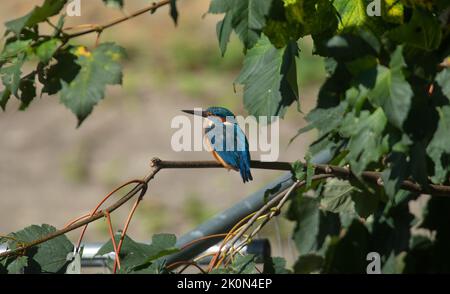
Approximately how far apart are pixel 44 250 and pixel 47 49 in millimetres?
409

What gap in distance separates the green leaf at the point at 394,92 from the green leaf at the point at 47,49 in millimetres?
618

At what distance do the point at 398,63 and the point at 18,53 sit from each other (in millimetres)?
727

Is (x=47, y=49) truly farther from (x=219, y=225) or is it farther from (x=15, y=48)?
(x=219, y=225)

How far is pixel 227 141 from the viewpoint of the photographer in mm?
2045

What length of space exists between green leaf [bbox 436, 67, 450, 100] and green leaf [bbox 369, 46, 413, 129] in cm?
11

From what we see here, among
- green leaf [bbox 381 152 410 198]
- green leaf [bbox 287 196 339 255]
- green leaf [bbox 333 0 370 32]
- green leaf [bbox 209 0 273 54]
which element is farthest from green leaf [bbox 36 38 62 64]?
green leaf [bbox 287 196 339 255]

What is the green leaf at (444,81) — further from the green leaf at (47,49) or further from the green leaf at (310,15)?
the green leaf at (47,49)

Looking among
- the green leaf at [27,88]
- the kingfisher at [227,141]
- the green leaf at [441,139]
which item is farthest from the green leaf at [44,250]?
the green leaf at [441,139]

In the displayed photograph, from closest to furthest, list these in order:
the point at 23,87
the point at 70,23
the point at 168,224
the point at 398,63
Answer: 1. the point at 398,63
2. the point at 23,87
3. the point at 168,224
4. the point at 70,23

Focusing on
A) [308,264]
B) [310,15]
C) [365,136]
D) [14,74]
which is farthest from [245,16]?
[308,264]

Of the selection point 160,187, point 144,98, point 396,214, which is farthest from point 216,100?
point 396,214

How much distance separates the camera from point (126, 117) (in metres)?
6.39

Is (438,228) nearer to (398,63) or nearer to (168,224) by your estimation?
(398,63)

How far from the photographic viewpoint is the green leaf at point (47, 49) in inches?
66.6
